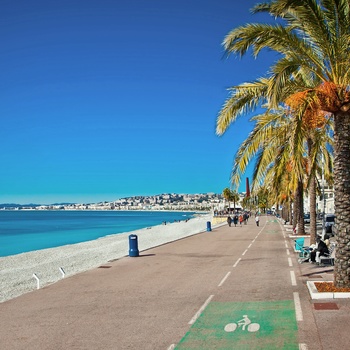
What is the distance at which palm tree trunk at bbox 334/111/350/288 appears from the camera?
11.0 m

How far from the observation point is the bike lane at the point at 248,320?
760 cm

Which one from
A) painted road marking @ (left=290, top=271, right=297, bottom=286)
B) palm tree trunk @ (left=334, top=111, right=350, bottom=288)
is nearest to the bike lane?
painted road marking @ (left=290, top=271, right=297, bottom=286)

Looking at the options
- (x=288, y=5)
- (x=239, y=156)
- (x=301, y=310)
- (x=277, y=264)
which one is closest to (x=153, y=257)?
(x=277, y=264)

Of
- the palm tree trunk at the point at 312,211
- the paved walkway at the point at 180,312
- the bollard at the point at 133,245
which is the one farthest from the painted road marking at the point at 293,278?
the bollard at the point at 133,245

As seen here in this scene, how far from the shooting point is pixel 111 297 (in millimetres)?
11961

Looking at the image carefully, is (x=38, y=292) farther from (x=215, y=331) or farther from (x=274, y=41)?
(x=274, y=41)

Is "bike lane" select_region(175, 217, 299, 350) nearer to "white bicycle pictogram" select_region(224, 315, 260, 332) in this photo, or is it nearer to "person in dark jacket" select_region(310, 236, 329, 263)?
"white bicycle pictogram" select_region(224, 315, 260, 332)

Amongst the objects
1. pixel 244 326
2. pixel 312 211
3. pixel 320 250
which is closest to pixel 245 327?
pixel 244 326

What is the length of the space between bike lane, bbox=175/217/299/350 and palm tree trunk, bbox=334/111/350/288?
147 centimetres

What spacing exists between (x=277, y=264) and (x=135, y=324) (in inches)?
394

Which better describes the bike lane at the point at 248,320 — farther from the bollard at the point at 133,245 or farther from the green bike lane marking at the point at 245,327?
the bollard at the point at 133,245

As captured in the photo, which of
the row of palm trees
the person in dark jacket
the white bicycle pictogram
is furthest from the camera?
the person in dark jacket

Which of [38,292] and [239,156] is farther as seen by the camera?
[239,156]

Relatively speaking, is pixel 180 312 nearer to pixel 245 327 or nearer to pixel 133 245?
pixel 245 327
